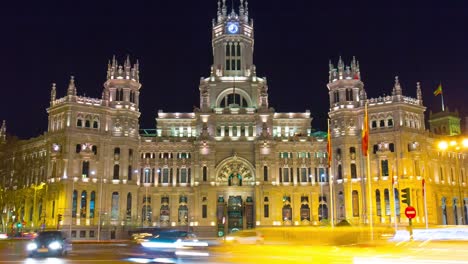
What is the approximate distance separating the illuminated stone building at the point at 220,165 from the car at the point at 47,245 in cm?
5466

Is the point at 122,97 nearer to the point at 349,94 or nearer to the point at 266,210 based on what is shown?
the point at 266,210

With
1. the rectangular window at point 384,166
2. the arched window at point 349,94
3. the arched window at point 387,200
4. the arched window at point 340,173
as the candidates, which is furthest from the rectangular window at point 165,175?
the arched window at point 387,200

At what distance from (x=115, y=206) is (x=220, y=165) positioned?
22.4m

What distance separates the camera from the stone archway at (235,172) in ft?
365

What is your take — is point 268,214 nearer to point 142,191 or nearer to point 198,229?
point 198,229

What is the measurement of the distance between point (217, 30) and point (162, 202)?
43.5 metres

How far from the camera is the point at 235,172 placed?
112812 mm

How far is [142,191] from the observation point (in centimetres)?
11081

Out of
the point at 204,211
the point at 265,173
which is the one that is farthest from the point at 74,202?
the point at 265,173

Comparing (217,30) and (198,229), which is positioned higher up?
(217,30)

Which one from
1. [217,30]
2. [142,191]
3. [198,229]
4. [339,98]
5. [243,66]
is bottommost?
[198,229]

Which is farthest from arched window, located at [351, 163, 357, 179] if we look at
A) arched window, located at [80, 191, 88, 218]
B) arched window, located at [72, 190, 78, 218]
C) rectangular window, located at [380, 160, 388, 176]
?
arched window, located at [72, 190, 78, 218]

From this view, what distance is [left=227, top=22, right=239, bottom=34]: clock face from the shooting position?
415 ft

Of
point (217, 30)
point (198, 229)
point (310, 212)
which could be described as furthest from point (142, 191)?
point (217, 30)
